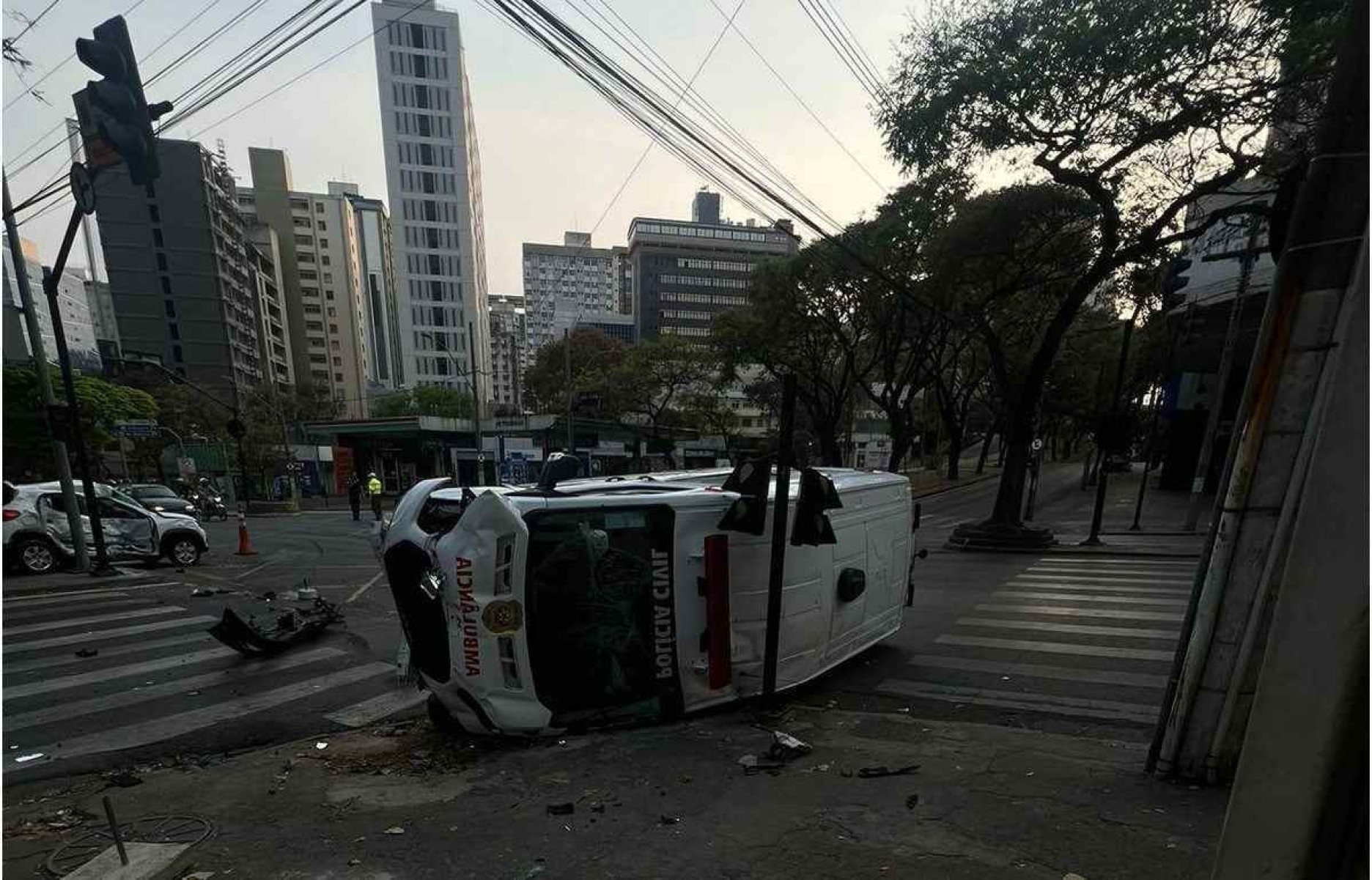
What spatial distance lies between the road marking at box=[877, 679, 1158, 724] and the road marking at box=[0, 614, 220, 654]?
8.72m

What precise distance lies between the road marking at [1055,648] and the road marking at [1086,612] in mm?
1436

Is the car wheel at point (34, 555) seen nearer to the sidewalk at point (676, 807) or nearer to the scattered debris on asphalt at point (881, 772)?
the sidewalk at point (676, 807)

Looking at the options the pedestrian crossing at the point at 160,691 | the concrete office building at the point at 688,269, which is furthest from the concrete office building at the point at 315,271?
the pedestrian crossing at the point at 160,691

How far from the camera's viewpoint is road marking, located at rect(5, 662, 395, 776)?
4.57 metres

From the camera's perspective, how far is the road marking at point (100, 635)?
23.3 ft

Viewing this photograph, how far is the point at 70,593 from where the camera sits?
10016 millimetres

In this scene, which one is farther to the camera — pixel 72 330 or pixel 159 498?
pixel 72 330

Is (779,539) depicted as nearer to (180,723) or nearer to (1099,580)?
(180,723)

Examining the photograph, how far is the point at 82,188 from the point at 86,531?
732cm

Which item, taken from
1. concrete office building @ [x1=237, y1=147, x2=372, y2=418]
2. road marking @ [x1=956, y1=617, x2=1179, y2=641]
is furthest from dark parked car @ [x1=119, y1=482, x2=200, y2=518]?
concrete office building @ [x1=237, y1=147, x2=372, y2=418]

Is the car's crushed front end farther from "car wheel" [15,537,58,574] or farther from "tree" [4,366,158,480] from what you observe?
"tree" [4,366,158,480]

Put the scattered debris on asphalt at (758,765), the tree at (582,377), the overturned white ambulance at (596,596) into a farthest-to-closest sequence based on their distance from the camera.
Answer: the tree at (582,377) → the overturned white ambulance at (596,596) → the scattered debris on asphalt at (758,765)

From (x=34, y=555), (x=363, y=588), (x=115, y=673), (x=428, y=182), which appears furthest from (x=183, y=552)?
(x=428, y=182)

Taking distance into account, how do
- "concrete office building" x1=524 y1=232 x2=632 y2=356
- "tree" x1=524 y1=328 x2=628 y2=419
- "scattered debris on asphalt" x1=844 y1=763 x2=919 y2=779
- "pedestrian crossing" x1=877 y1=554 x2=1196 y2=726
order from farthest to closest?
"concrete office building" x1=524 y1=232 x2=632 y2=356
"tree" x1=524 y1=328 x2=628 y2=419
"pedestrian crossing" x1=877 y1=554 x2=1196 y2=726
"scattered debris on asphalt" x1=844 y1=763 x2=919 y2=779
